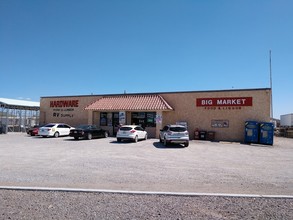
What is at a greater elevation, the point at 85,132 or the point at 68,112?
the point at 68,112

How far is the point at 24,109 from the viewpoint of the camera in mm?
40312

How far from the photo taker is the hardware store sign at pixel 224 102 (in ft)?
80.6

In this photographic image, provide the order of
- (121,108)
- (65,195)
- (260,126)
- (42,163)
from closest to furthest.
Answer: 1. (65,195)
2. (42,163)
3. (260,126)
4. (121,108)

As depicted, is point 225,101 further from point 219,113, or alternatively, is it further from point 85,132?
point 85,132

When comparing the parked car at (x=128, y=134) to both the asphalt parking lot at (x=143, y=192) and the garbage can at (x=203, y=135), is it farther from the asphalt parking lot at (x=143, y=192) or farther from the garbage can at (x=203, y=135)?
the asphalt parking lot at (x=143, y=192)

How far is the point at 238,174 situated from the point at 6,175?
26.3ft

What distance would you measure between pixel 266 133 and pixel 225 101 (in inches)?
199

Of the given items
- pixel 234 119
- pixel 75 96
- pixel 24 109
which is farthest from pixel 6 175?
pixel 24 109

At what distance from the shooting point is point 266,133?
22.3 metres

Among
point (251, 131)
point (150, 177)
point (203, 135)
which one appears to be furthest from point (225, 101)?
point (150, 177)

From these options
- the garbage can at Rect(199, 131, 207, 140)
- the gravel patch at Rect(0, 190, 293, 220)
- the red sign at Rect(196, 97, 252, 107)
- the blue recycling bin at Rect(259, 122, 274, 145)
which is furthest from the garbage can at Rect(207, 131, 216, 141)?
the gravel patch at Rect(0, 190, 293, 220)

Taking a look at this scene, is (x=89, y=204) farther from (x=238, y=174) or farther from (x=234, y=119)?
(x=234, y=119)

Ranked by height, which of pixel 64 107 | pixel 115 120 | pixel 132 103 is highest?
pixel 132 103

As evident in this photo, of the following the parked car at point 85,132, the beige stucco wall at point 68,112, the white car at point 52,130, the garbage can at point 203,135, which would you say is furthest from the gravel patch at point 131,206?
the beige stucco wall at point 68,112
